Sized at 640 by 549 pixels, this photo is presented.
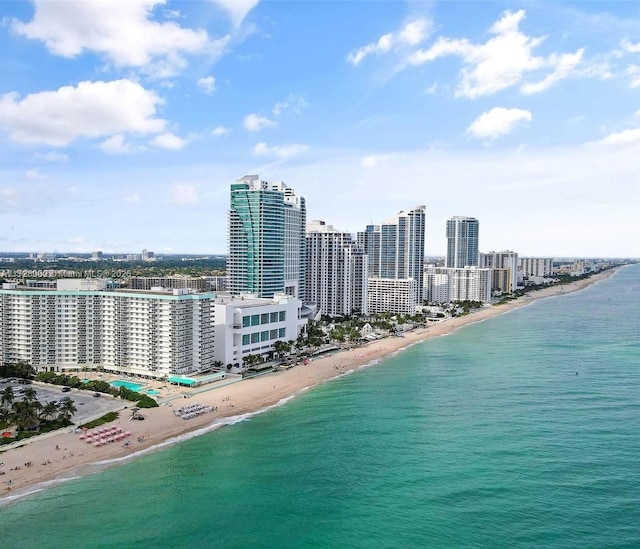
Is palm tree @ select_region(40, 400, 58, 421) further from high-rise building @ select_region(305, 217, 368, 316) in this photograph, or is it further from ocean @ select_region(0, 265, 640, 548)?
high-rise building @ select_region(305, 217, 368, 316)

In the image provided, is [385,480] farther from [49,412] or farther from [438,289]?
[438,289]

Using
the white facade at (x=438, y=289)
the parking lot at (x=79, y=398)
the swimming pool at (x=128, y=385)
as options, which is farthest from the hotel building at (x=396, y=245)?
the parking lot at (x=79, y=398)

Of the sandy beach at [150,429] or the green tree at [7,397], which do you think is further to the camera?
the green tree at [7,397]

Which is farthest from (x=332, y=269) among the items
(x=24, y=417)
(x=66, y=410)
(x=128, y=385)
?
(x=24, y=417)

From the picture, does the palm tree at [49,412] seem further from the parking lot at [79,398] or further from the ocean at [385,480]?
the ocean at [385,480]

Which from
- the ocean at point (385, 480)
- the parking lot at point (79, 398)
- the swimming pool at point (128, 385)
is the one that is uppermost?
the swimming pool at point (128, 385)

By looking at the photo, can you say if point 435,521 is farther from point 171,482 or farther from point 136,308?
point 136,308

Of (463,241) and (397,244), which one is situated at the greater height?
(463,241)
